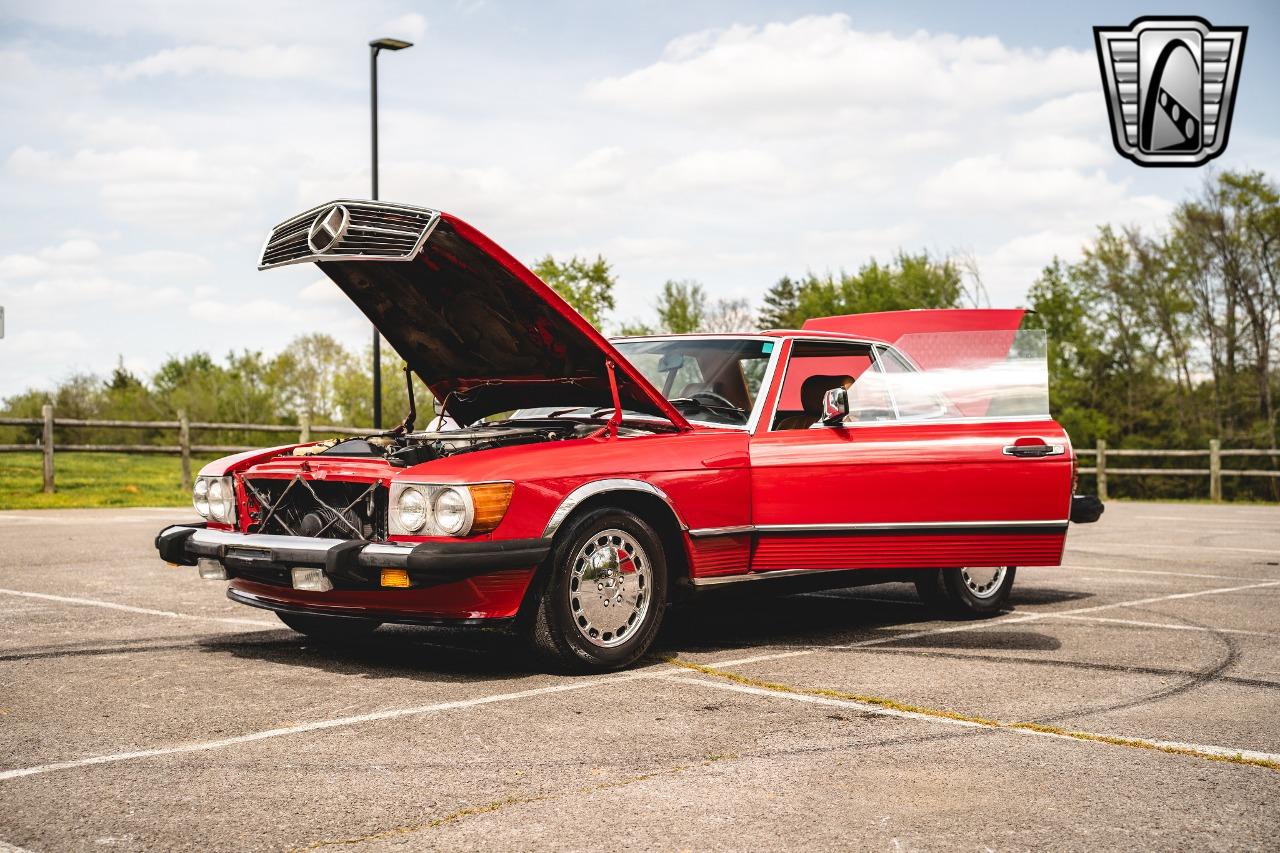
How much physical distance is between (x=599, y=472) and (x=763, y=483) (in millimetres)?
1014

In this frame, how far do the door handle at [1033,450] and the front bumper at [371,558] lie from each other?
2.74 metres

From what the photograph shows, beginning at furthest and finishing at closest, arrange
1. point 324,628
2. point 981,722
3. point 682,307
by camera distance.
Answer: point 682,307 → point 324,628 → point 981,722

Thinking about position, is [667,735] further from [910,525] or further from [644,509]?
[910,525]

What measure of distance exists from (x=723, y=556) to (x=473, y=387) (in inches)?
71.7

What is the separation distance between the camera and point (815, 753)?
13.8 feet

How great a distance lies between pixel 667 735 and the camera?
4441 mm

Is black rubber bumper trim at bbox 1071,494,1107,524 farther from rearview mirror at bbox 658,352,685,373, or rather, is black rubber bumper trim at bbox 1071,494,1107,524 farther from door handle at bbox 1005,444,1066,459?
rearview mirror at bbox 658,352,685,373

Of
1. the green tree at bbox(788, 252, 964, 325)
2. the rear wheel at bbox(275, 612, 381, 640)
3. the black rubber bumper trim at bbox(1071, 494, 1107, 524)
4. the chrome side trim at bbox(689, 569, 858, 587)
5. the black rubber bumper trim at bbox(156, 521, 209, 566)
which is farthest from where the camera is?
the green tree at bbox(788, 252, 964, 325)

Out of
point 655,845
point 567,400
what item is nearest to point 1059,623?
point 567,400

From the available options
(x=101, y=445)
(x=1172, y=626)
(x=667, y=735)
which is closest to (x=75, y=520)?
(x=101, y=445)

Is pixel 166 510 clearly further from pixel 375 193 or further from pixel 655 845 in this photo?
pixel 655 845

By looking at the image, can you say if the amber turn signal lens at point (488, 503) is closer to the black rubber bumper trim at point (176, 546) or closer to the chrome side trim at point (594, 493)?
the chrome side trim at point (594, 493)

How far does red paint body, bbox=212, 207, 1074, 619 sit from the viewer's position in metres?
5.33

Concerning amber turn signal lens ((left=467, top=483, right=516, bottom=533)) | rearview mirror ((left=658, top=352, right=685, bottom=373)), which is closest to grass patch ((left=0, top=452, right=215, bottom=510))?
rearview mirror ((left=658, top=352, right=685, bottom=373))
